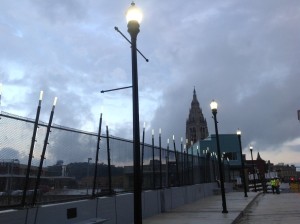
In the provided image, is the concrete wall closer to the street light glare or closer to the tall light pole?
the tall light pole

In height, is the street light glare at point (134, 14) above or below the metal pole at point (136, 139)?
above

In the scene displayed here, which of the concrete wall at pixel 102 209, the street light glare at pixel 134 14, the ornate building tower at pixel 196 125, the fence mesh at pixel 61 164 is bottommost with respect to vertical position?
the concrete wall at pixel 102 209

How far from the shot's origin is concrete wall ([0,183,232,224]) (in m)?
8.38

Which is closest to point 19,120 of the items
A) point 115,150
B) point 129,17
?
point 129,17

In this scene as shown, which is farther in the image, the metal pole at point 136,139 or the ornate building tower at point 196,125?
the ornate building tower at point 196,125

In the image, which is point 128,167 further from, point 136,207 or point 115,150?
point 136,207

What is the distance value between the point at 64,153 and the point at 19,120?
1.94m

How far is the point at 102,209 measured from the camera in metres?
11.9

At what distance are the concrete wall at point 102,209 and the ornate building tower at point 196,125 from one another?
489 ft

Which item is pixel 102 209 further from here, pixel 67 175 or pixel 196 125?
pixel 196 125

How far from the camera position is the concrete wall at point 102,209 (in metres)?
8.38

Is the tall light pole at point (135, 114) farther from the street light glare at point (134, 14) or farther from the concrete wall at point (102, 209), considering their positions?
the concrete wall at point (102, 209)

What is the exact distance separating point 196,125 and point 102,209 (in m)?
162

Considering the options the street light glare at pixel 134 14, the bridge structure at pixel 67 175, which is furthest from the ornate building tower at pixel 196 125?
the street light glare at pixel 134 14
